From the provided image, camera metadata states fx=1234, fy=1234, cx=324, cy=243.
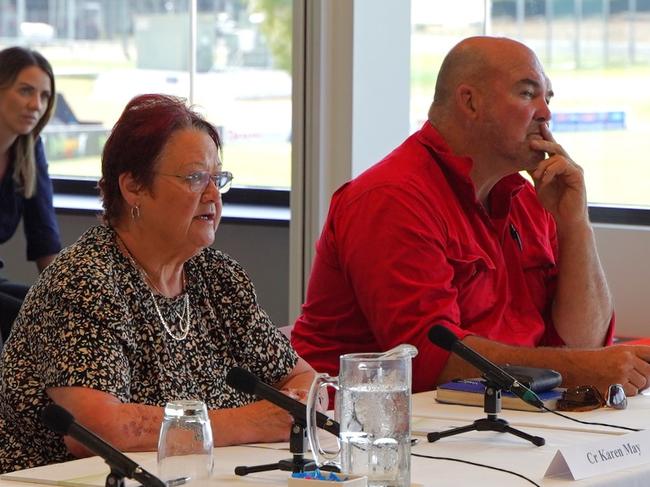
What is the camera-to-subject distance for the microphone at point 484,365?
2.03 meters

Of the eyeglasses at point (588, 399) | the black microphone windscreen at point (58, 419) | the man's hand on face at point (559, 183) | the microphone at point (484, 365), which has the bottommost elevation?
the eyeglasses at point (588, 399)

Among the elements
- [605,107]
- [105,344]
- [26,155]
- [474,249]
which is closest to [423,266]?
[474,249]

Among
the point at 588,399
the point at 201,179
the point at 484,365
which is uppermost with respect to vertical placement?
the point at 201,179

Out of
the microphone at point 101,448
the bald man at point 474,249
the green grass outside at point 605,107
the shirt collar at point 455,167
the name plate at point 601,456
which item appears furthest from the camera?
the green grass outside at point 605,107

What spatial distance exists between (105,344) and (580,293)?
136 centimetres

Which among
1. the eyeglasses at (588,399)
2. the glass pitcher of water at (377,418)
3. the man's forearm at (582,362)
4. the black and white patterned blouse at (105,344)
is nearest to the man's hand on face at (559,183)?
the man's forearm at (582,362)

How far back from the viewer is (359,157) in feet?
14.5

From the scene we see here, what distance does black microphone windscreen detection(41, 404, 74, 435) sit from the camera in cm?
158

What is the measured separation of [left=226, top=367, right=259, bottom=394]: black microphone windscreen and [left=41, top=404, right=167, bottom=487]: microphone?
1.14ft

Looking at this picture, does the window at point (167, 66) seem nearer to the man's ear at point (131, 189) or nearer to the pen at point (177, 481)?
the man's ear at point (131, 189)

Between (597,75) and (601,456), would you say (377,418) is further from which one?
(597,75)

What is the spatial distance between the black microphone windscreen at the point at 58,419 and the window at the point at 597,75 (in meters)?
3.39

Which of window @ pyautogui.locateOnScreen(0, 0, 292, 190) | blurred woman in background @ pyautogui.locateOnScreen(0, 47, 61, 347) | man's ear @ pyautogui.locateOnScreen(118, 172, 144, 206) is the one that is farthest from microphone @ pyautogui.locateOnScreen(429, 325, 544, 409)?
window @ pyautogui.locateOnScreen(0, 0, 292, 190)

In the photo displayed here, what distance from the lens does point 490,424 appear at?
2135 mm
